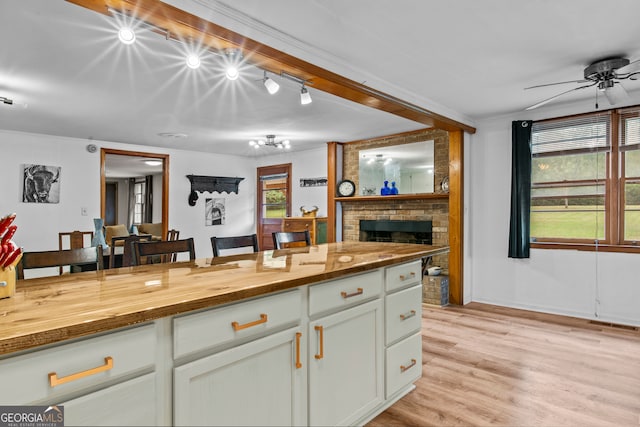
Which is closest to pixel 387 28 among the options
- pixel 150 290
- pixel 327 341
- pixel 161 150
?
pixel 327 341

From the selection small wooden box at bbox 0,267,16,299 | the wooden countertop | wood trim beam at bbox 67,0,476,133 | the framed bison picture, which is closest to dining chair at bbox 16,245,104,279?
the wooden countertop

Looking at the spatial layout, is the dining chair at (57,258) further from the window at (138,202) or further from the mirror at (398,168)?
the window at (138,202)

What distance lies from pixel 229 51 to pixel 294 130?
293 cm

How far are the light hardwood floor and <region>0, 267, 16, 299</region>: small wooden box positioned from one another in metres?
1.79

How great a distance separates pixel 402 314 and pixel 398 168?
11.5 ft

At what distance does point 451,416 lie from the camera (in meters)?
2.13

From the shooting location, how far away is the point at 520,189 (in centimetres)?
430

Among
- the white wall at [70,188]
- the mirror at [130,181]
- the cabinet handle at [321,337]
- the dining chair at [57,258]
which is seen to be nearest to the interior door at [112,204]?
the mirror at [130,181]

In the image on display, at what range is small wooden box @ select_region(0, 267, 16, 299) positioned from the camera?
3.83 feet

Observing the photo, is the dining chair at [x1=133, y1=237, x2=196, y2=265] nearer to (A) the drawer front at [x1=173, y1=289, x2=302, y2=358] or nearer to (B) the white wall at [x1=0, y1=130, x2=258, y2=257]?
(A) the drawer front at [x1=173, y1=289, x2=302, y2=358]

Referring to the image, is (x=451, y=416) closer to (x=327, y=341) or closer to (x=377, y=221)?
(x=327, y=341)

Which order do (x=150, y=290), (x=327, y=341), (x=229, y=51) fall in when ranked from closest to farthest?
(x=150, y=290), (x=327, y=341), (x=229, y=51)

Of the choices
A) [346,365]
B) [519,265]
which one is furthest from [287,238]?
[519,265]

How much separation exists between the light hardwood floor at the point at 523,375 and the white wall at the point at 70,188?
15.8 ft
